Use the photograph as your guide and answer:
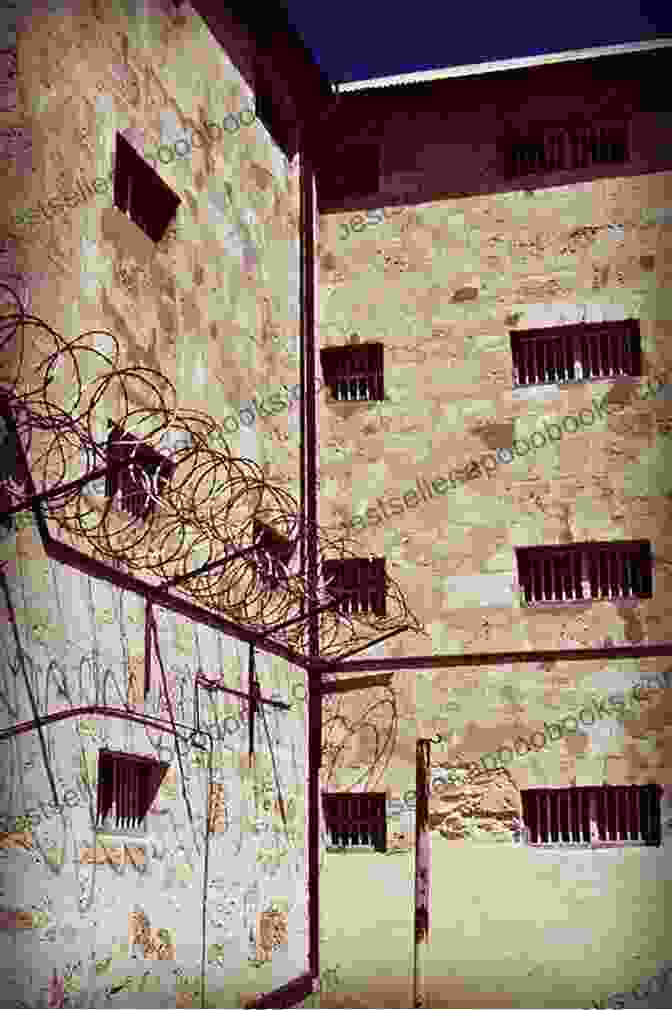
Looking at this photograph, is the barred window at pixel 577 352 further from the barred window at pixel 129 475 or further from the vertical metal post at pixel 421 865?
the barred window at pixel 129 475

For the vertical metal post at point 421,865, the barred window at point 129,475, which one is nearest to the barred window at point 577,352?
the vertical metal post at point 421,865

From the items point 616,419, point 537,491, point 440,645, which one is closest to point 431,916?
point 440,645

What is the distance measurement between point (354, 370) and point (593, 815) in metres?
6.55

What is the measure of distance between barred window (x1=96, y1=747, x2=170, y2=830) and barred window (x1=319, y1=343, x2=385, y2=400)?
7.37m

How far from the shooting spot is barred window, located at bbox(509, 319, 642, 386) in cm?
1805

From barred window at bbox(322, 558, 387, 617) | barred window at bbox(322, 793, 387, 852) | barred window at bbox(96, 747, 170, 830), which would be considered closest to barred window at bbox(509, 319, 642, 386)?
barred window at bbox(322, 558, 387, 617)

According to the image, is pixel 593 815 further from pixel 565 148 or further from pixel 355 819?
pixel 565 148

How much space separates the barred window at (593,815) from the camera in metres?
16.7

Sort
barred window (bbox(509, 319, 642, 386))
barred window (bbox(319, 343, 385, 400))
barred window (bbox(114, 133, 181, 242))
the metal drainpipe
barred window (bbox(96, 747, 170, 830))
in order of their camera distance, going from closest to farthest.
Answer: barred window (bbox(96, 747, 170, 830)), barred window (bbox(114, 133, 181, 242)), the metal drainpipe, barred window (bbox(509, 319, 642, 386)), barred window (bbox(319, 343, 385, 400))

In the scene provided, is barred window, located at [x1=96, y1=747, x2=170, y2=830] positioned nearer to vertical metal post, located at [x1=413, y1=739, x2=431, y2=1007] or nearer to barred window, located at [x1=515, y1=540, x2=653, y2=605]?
vertical metal post, located at [x1=413, y1=739, x2=431, y2=1007]

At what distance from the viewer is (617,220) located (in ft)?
60.2

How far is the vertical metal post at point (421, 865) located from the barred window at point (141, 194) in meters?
7.21

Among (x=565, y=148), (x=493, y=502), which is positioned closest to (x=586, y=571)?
(x=493, y=502)

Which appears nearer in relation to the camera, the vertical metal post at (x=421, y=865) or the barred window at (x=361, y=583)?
the vertical metal post at (x=421, y=865)
